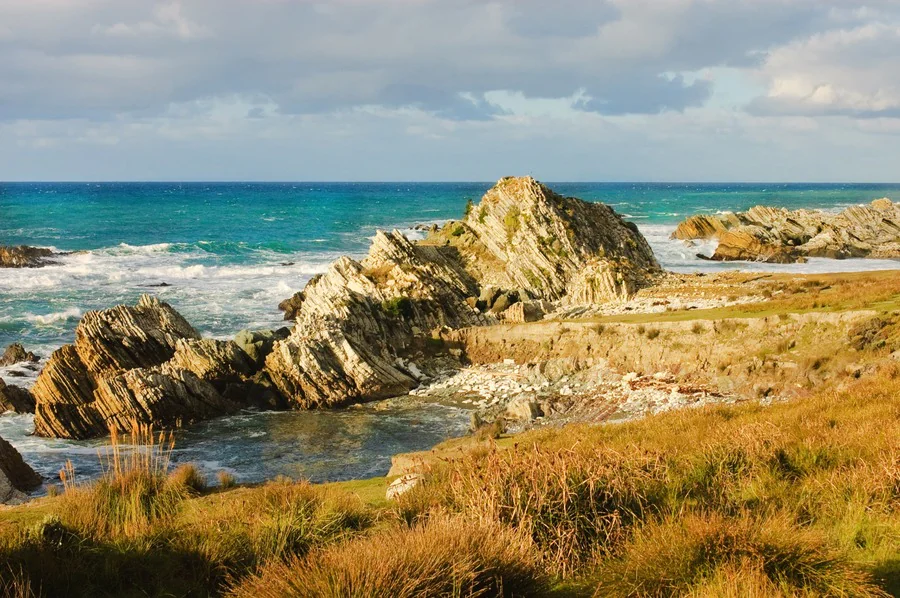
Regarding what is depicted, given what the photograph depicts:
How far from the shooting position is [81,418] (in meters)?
22.8

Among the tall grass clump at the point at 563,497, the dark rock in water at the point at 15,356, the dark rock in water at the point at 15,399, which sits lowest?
the dark rock in water at the point at 15,399

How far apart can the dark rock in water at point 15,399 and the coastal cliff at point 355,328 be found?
0.46 meters

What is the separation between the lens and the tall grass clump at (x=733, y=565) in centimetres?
655

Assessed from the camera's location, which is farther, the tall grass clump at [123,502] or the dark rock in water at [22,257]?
the dark rock in water at [22,257]

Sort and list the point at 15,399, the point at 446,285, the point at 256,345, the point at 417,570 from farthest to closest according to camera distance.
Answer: the point at 446,285
the point at 256,345
the point at 15,399
the point at 417,570

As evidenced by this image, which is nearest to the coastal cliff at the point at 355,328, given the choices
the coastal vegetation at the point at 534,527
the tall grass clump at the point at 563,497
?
the coastal vegetation at the point at 534,527

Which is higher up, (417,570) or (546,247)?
(546,247)

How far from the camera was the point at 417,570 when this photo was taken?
6281 mm

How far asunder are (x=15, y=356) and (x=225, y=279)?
2609 cm

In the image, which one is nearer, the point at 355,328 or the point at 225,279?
the point at 355,328

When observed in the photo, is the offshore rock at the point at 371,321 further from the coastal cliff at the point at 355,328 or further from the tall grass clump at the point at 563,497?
the tall grass clump at the point at 563,497

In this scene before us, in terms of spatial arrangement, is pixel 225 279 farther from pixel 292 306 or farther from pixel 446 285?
pixel 446 285

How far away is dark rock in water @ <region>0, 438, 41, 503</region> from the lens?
1623 centimetres

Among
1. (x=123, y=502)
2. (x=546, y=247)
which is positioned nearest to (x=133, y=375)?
(x=123, y=502)
